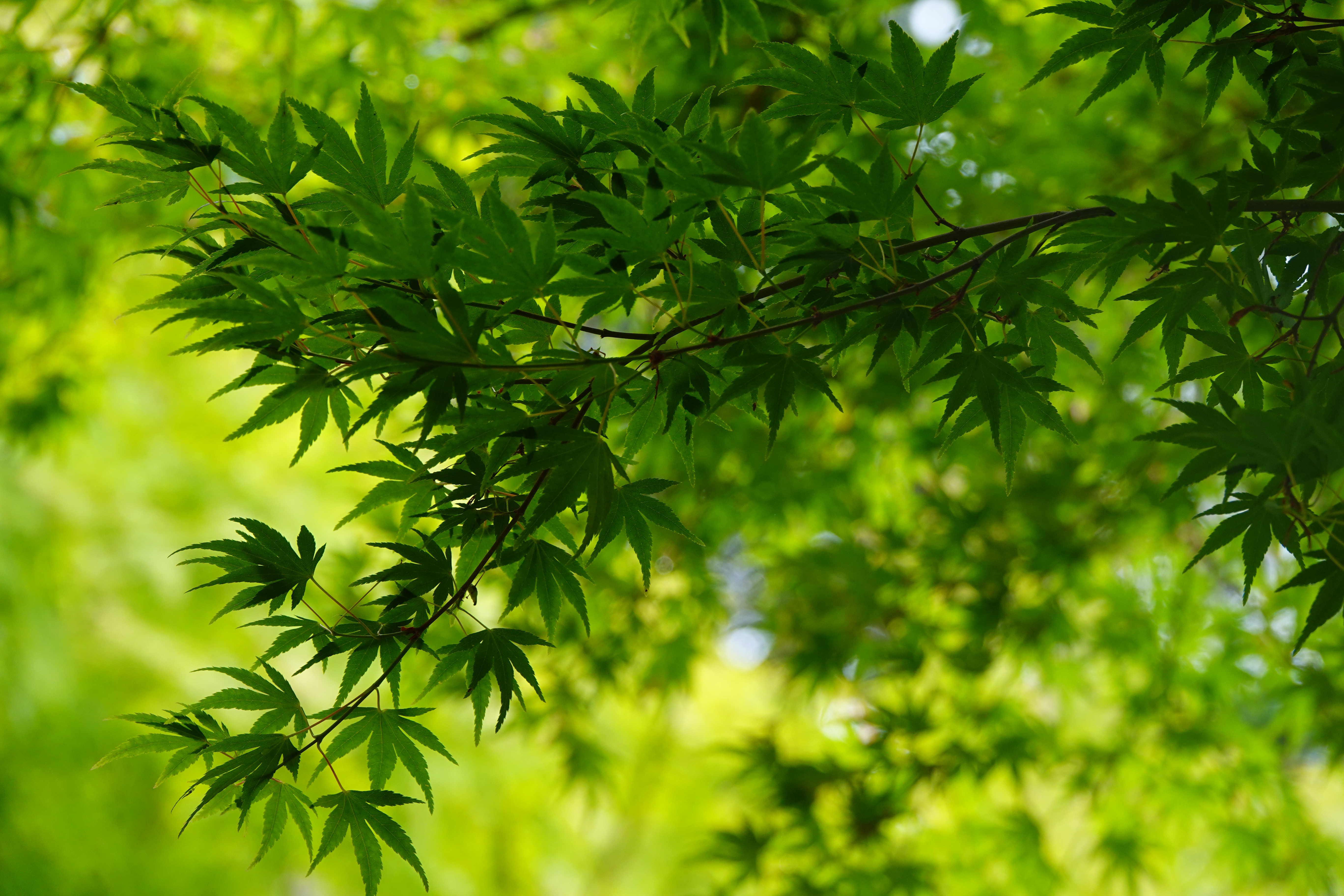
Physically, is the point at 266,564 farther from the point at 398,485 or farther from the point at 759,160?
the point at 759,160

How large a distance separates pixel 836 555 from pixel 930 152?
0.78 meters

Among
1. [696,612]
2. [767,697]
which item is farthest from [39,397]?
[767,697]

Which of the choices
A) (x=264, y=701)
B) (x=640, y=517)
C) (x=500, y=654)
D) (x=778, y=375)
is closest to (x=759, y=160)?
(x=778, y=375)

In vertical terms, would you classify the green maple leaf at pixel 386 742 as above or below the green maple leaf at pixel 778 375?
below

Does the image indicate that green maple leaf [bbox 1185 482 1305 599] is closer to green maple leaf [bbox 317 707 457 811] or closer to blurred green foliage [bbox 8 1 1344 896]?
green maple leaf [bbox 317 707 457 811]

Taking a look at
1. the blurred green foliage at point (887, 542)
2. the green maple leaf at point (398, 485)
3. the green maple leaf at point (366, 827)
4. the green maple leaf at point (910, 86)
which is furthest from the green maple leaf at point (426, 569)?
the blurred green foliage at point (887, 542)

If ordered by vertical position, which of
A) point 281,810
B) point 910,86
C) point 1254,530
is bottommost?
point 281,810

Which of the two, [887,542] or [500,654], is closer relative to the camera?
[500,654]

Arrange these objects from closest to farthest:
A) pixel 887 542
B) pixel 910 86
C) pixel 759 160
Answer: pixel 759 160 → pixel 910 86 → pixel 887 542

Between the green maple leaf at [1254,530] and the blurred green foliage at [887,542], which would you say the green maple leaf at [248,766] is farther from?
the blurred green foliage at [887,542]

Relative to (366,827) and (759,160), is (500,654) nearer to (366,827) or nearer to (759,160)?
(366,827)

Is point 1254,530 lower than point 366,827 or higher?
higher

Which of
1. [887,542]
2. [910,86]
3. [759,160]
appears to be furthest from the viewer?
[887,542]

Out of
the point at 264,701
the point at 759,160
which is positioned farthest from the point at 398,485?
the point at 759,160
